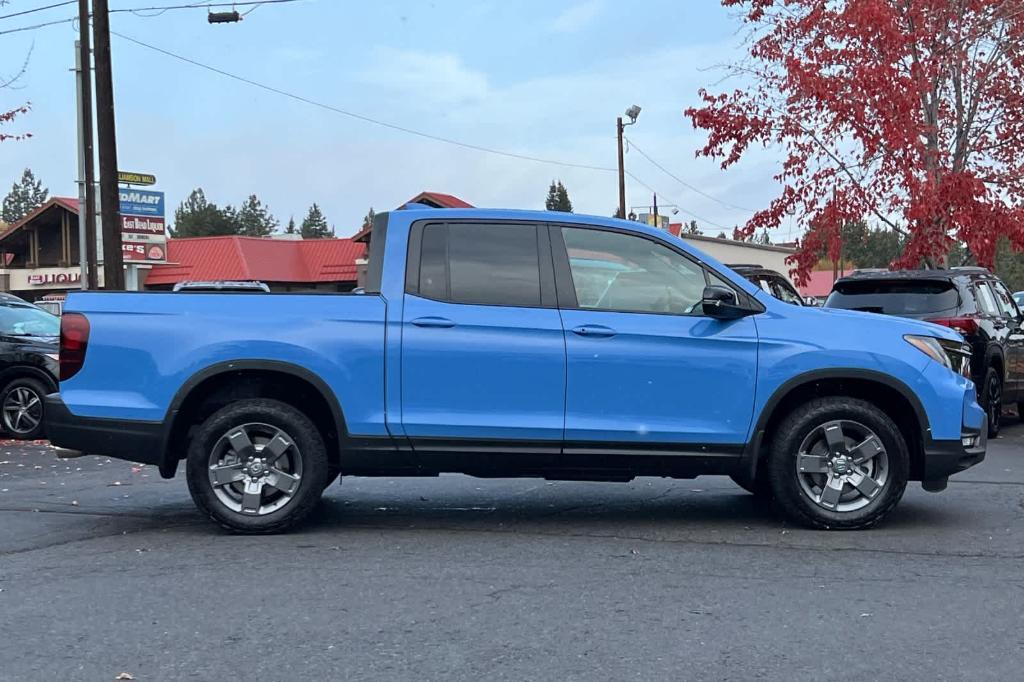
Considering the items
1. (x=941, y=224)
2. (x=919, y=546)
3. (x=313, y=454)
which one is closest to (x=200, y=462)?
(x=313, y=454)

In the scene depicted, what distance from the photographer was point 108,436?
266 inches

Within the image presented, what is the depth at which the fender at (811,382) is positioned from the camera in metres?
6.78

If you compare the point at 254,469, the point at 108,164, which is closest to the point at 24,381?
the point at 108,164

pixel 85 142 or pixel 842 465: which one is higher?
pixel 85 142

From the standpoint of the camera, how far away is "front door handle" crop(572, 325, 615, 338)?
6.72 m

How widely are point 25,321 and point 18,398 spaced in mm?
1131

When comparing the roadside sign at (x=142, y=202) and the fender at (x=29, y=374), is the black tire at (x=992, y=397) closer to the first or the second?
the fender at (x=29, y=374)

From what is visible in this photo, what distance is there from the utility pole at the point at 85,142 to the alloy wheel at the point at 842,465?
19.8m

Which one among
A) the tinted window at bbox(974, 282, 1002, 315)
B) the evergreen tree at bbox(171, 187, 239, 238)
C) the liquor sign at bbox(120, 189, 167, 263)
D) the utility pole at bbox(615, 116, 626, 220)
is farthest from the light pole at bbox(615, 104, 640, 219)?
the evergreen tree at bbox(171, 187, 239, 238)

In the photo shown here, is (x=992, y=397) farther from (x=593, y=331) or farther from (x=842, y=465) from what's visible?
(x=593, y=331)

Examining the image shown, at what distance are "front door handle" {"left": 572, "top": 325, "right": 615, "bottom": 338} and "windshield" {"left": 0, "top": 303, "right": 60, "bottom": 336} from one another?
29.2 feet

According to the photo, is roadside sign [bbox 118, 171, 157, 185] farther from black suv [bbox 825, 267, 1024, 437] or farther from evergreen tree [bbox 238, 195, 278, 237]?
evergreen tree [bbox 238, 195, 278, 237]

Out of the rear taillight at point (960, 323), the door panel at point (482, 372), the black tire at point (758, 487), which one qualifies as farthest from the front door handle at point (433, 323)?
the rear taillight at point (960, 323)

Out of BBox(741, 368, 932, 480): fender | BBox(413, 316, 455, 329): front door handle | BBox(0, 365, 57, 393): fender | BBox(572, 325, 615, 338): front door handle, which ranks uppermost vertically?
BBox(413, 316, 455, 329): front door handle
